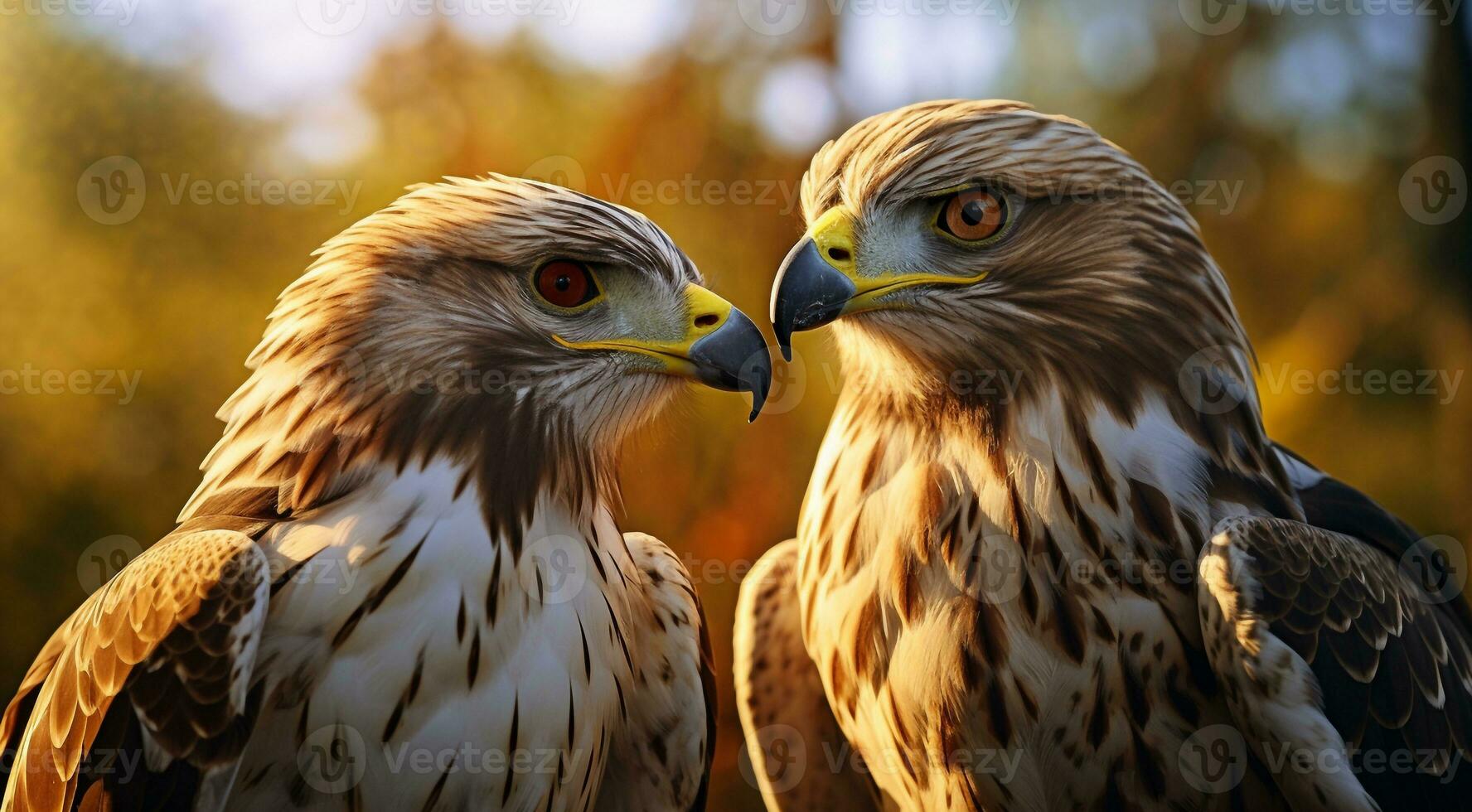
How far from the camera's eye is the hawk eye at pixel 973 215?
1.93 metres

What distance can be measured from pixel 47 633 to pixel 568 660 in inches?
138

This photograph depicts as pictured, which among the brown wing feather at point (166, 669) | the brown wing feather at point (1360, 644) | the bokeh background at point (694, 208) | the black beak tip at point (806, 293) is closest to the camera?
the brown wing feather at point (166, 669)

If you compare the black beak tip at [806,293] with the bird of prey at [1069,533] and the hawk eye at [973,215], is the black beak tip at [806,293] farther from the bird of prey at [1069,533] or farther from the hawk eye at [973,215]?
the hawk eye at [973,215]

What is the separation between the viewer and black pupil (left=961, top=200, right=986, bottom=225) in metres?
1.92

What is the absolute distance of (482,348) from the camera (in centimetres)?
181

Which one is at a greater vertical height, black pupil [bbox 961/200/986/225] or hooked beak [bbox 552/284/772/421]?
black pupil [bbox 961/200/986/225]

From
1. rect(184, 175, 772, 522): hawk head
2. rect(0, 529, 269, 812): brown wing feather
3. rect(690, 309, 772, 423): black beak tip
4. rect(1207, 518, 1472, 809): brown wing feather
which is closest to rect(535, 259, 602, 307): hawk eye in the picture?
rect(184, 175, 772, 522): hawk head

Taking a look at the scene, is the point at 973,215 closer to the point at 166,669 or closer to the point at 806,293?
the point at 806,293

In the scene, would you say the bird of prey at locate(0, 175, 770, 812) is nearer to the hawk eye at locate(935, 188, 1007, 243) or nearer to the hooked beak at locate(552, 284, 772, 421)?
the hooked beak at locate(552, 284, 772, 421)

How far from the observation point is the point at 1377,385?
185 inches

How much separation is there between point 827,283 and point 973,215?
31cm

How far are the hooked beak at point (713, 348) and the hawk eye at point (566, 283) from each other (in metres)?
0.08

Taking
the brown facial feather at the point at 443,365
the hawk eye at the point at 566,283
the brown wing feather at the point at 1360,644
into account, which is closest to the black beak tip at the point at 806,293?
the brown facial feather at the point at 443,365

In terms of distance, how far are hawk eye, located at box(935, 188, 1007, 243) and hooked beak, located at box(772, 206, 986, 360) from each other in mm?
84
